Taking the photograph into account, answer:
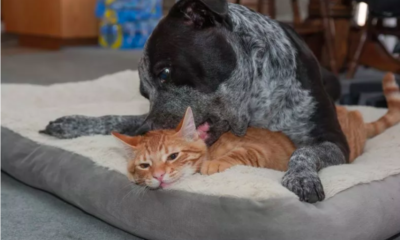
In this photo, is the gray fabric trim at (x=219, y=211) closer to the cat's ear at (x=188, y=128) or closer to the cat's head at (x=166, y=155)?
the cat's head at (x=166, y=155)

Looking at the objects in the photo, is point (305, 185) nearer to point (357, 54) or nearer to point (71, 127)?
point (71, 127)

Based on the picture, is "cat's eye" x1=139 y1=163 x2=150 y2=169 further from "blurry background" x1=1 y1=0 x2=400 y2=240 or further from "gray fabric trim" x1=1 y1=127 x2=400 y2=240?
"blurry background" x1=1 y1=0 x2=400 y2=240

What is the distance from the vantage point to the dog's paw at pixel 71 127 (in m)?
2.18

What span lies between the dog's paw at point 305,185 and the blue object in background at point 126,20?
4787mm

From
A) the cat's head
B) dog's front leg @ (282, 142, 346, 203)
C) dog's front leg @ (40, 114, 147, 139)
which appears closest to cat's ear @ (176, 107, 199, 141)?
the cat's head

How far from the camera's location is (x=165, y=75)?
5.83 ft

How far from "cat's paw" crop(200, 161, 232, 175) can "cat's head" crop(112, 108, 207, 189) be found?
0.04 metres

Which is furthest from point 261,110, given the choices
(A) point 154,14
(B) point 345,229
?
(A) point 154,14

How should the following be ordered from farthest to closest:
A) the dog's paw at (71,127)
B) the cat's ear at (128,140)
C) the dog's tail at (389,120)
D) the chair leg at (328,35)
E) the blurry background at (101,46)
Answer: the chair leg at (328,35) → the dog's tail at (389,120) → the dog's paw at (71,127) → the blurry background at (101,46) → the cat's ear at (128,140)

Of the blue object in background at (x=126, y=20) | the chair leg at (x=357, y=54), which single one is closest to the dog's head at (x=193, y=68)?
the chair leg at (x=357, y=54)

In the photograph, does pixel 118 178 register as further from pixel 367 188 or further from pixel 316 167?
pixel 367 188

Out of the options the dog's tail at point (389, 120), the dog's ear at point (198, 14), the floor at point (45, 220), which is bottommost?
the floor at point (45, 220)

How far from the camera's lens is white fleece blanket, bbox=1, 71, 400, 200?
150cm

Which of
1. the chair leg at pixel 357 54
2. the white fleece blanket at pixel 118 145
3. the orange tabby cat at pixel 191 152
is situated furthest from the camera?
the chair leg at pixel 357 54
